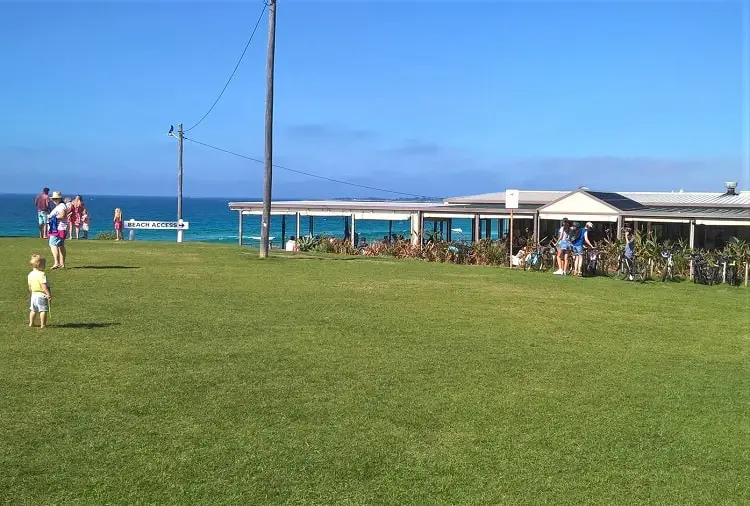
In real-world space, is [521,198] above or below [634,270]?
above

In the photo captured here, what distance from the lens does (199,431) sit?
21.4 ft

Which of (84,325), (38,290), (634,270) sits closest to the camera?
(38,290)

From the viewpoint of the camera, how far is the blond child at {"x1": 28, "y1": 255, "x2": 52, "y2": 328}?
1030 cm

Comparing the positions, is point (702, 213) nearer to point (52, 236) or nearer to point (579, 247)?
point (579, 247)

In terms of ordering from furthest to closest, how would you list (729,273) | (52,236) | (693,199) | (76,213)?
(693,199) → (76,213) → (729,273) → (52,236)

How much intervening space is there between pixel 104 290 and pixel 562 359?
8.68m

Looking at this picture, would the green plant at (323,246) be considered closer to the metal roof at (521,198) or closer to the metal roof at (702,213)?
the metal roof at (521,198)

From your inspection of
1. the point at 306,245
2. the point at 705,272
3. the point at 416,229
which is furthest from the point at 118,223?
the point at 705,272

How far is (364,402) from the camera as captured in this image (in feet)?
24.6

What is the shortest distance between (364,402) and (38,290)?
5.28 meters

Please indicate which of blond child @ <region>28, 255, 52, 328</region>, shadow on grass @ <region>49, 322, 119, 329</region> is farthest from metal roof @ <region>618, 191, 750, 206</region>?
blond child @ <region>28, 255, 52, 328</region>

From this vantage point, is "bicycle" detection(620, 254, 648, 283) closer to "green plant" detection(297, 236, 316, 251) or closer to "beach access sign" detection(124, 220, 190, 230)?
"green plant" detection(297, 236, 316, 251)

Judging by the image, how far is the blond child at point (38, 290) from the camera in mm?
10297

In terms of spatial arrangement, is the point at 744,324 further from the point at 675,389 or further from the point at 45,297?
the point at 45,297
